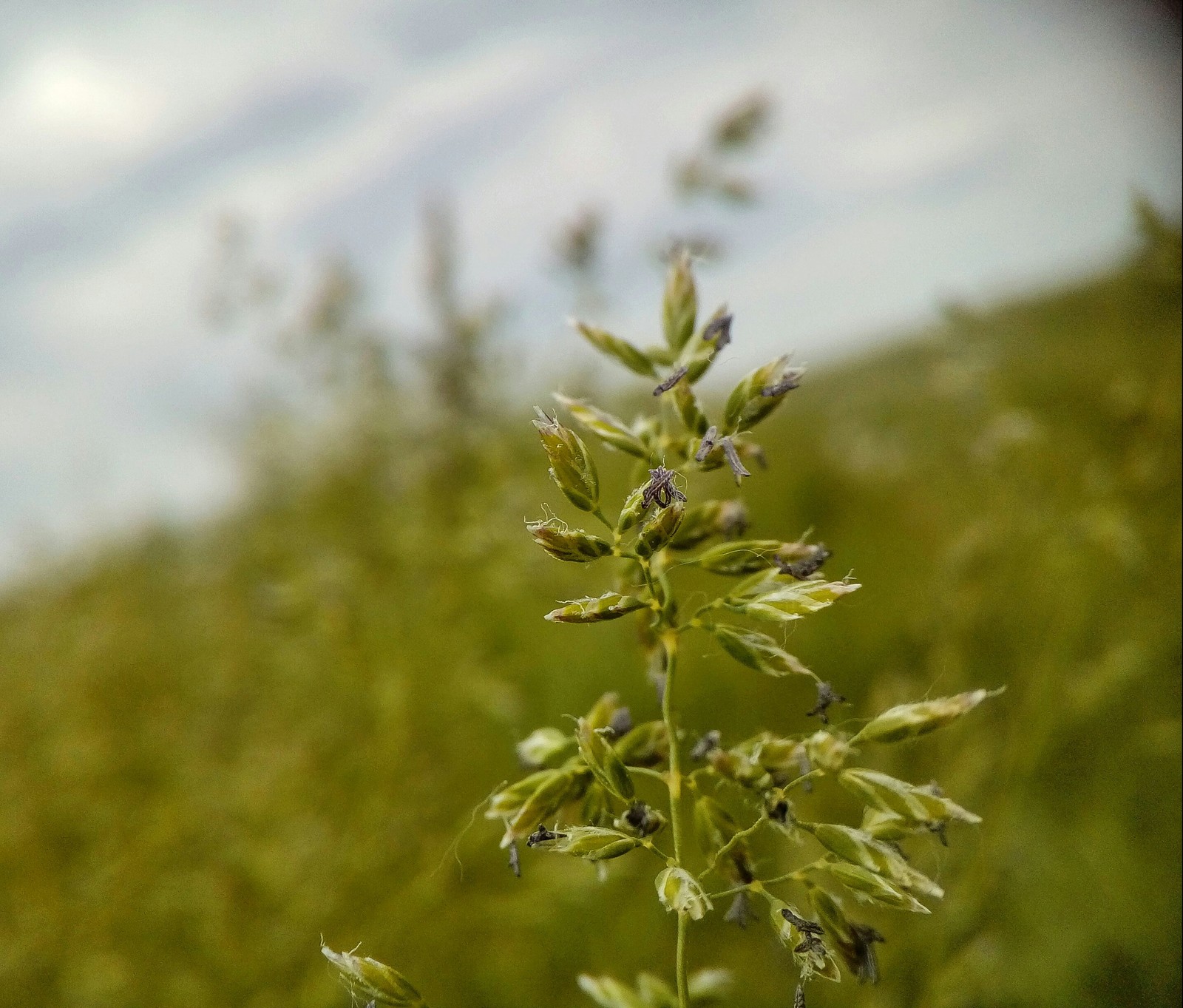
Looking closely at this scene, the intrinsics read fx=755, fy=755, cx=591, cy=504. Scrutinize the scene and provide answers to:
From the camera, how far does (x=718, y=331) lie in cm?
78

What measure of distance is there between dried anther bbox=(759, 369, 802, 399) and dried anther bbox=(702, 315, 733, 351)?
0.32ft

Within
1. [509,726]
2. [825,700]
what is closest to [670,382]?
[825,700]

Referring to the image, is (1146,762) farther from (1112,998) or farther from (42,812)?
(42,812)

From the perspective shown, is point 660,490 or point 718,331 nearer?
point 660,490

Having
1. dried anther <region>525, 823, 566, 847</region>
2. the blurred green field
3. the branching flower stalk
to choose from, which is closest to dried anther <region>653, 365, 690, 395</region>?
the branching flower stalk

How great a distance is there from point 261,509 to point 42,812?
71.6 inches

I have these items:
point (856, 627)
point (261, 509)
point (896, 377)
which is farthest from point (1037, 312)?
point (261, 509)

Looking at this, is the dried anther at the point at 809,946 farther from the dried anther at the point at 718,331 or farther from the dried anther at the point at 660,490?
the dried anther at the point at 718,331

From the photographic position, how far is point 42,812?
107 inches

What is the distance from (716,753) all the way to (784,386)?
1.13 ft

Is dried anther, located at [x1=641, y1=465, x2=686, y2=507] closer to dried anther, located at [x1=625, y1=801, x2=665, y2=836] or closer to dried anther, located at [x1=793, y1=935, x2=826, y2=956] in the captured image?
dried anther, located at [x1=625, y1=801, x2=665, y2=836]

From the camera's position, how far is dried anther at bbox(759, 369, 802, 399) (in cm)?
71

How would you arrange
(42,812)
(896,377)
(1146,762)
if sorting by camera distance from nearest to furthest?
1. (1146,762)
2. (42,812)
3. (896,377)

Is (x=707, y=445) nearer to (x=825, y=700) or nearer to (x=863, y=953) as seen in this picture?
(x=825, y=700)
